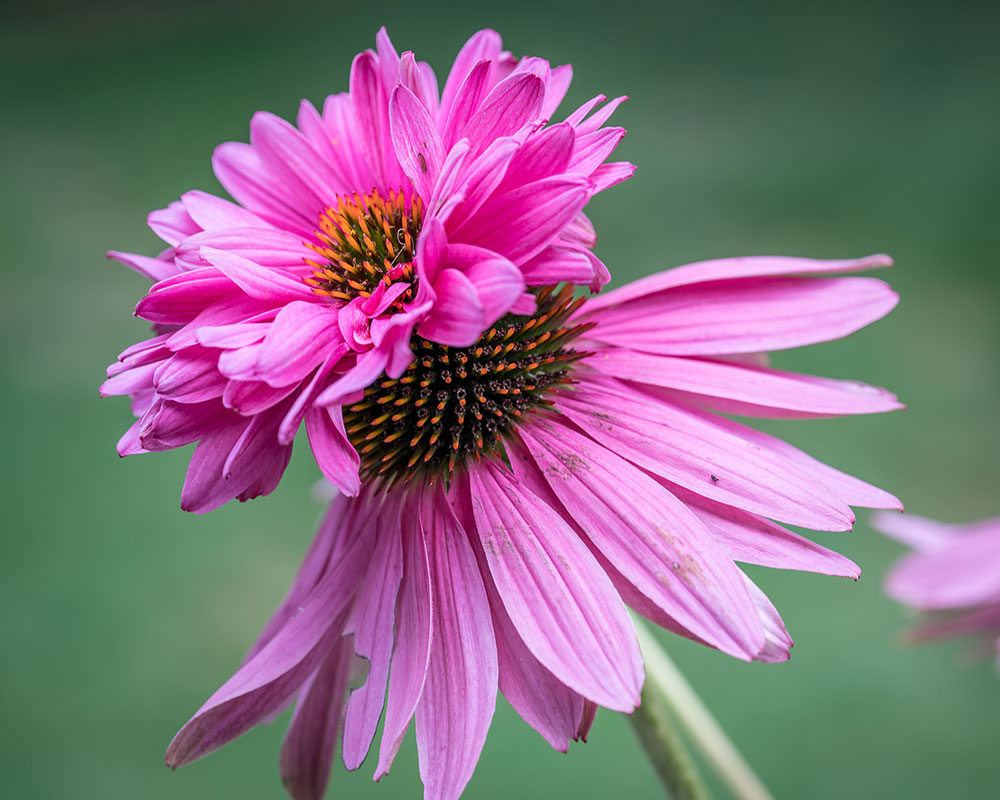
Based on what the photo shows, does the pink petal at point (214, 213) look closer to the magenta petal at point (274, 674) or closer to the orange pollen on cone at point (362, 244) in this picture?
the orange pollen on cone at point (362, 244)

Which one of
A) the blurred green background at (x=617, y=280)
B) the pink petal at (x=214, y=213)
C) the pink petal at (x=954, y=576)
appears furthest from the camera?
the blurred green background at (x=617, y=280)

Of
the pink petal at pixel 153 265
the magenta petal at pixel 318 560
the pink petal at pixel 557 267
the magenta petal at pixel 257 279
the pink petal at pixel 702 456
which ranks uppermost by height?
the pink petal at pixel 153 265

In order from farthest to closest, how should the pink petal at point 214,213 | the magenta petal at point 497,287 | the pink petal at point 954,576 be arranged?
the pink petal at point 954,576 < the pink petal at point 214,213 < the magenta petal at point 497,287

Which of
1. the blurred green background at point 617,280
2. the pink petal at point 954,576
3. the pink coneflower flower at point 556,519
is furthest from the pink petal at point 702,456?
the blurred green background at point 617,280

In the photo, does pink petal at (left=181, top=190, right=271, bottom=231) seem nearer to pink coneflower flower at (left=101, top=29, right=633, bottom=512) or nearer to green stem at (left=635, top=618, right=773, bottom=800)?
pink coneflower flower at (left=101, top=29, right=633, bottom=512)

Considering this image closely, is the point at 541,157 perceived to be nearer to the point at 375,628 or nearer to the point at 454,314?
the point at 454,314

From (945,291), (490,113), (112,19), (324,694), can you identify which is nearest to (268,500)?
(324,694)

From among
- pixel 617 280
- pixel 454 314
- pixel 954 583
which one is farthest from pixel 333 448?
pixel 617 280
